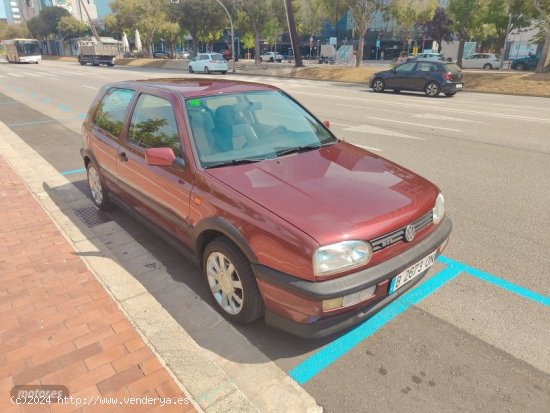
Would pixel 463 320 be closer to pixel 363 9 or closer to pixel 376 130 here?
pixel 376 130

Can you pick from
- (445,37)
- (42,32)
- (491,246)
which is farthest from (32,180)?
(42,32)

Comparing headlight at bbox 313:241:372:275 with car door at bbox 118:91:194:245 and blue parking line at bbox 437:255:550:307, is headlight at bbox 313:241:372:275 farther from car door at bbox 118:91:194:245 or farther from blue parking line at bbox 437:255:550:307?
blue parking line at bbox 437:255:550:307

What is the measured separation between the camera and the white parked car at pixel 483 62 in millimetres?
38438

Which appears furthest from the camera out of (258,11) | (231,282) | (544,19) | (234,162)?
(258,11)

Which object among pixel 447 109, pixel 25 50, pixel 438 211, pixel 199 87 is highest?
pixel 25 50

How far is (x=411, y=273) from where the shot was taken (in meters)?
2.72

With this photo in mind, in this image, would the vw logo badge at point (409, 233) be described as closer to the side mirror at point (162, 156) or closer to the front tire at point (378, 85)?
the side mirror at point (162, 156)

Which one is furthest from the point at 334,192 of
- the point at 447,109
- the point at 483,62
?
the point at 483,62

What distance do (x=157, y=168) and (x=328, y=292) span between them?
1.96 meters

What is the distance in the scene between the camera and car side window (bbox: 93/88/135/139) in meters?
4.22

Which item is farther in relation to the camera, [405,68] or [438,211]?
[405,68]

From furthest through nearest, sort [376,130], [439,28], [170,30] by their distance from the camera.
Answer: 1. [439,28]
2. [170,30]
3. [376,130]

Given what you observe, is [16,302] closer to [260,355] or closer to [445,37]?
[260,355]

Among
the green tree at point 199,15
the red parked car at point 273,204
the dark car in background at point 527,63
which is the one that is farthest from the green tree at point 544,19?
the green tree at point 199,15
